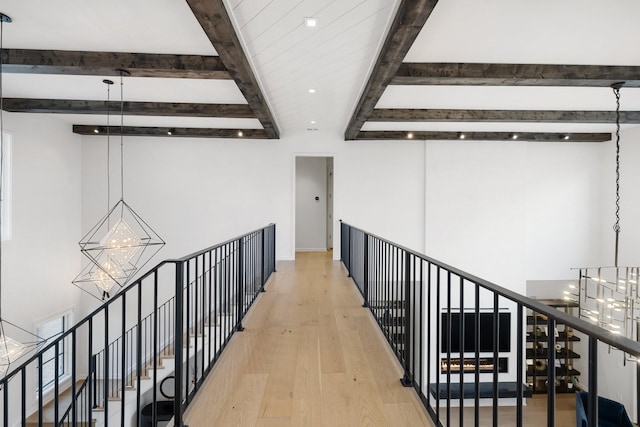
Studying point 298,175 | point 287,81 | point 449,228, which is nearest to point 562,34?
point 287,81

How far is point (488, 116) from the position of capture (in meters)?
5.59

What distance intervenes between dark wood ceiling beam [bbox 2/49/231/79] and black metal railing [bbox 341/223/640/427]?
2.56 m

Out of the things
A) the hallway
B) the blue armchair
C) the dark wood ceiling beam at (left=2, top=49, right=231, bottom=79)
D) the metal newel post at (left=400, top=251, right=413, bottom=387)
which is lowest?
the blue armchair

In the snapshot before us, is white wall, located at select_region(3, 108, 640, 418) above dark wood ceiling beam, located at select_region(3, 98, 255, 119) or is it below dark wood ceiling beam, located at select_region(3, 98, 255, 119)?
below

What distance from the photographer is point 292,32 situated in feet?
10.1

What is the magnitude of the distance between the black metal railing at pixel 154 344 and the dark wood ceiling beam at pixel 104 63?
1862mm

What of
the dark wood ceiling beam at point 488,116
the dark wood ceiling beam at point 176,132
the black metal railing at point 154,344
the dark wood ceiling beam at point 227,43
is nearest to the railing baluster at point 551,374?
the black metal railing at point 154,344

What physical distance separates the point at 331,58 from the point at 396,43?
0.91 metres

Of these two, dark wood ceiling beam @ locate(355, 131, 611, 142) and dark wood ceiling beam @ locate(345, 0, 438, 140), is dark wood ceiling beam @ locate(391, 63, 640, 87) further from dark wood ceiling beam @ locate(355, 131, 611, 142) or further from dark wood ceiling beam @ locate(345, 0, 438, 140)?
dark wood ceiling beam @ locate(355, 131, 611, 142)

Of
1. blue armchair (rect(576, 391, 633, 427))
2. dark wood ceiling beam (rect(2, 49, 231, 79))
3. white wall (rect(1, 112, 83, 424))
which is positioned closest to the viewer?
dark wood ceiling beam (rect(2, 49, 231, 79))

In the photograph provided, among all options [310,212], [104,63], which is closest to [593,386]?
[104,63]

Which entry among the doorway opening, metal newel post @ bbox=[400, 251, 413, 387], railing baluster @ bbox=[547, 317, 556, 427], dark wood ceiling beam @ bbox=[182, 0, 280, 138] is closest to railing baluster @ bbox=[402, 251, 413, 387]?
metal newel post @ bbox=[400, 251, 413, 387]

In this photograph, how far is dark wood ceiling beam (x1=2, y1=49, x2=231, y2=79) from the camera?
3.48m

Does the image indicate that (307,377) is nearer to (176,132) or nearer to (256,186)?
(256,186)
